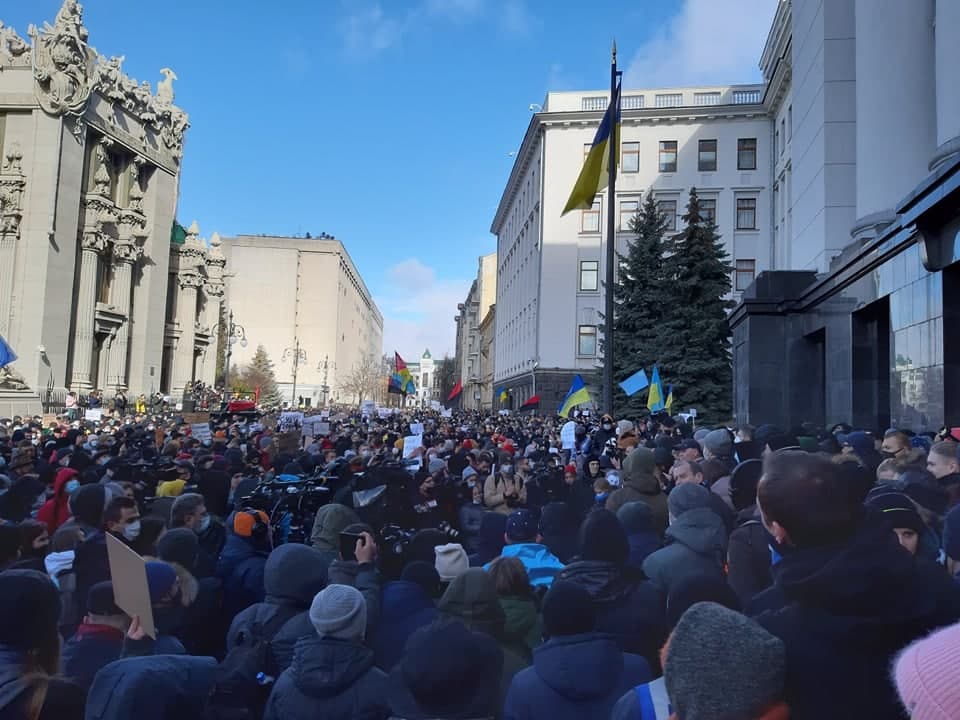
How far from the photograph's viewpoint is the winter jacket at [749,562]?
3.33 meters

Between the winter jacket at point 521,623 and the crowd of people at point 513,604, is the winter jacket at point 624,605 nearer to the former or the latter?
the crowd of people at point 513,604

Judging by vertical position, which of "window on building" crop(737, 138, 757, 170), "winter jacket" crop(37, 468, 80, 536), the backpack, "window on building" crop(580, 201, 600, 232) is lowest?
the backpack

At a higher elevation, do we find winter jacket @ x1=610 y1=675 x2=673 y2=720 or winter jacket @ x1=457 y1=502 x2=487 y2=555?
winter jacket @ x1=610 y1=675 x2=673 y2=720

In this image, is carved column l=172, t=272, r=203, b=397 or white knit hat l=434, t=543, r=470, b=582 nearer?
white knit hat l=434, t=543, r=470, b=582

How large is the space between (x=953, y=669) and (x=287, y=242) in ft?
339

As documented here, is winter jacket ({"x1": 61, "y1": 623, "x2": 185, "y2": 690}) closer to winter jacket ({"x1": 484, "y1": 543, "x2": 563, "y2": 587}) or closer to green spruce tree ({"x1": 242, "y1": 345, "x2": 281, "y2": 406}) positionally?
winter jacket ({"x1": 484, "y1": 543, "x2": 563, "y2": 587})

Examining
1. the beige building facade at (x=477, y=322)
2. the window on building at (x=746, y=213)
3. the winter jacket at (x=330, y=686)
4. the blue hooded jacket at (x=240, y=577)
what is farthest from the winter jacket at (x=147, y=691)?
the beige building facade at (x=477, y=322)

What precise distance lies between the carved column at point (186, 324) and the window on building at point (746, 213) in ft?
113

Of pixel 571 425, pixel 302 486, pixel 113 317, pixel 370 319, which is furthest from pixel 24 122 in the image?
pixel 370 319

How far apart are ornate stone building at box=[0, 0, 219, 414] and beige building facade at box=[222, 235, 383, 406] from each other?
5358 centimetres

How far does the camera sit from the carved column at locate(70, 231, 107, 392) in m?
33.4

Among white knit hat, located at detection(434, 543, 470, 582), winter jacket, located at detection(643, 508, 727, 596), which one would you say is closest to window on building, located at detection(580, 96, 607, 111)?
winter jacket, located at detection(643, 508, 727, 596)

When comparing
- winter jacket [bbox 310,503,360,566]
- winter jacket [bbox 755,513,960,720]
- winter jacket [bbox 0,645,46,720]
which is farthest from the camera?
winter jacket [bbox 310,503,360,566]

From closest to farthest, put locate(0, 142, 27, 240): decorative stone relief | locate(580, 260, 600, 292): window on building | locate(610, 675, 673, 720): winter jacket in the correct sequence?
locate(610, 675, 673, 720): winter jacket, locate(0, 142, 27, 240): decorative stone relief, locate(580, 260, 600, 292): window on building
